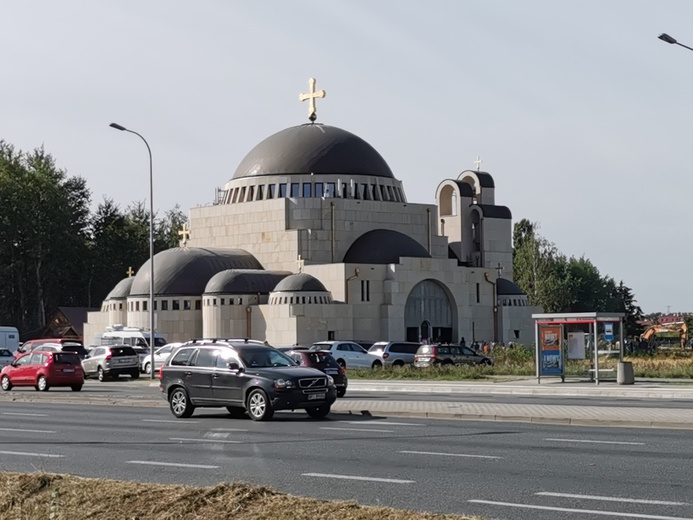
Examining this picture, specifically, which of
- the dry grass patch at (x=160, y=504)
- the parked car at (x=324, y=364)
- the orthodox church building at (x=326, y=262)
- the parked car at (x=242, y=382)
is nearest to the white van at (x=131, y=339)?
the orthodox church building at (x=326, y=262)

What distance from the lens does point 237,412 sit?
2730 cm

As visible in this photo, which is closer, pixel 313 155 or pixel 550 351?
pixel 550 351

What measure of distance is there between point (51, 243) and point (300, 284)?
112ft

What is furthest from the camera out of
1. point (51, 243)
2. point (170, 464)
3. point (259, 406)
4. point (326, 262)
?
point (51, 243)

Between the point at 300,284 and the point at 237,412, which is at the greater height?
the point at 300,284

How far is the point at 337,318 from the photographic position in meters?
78.6

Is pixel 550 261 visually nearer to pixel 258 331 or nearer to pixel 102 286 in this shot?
pixel 102 286

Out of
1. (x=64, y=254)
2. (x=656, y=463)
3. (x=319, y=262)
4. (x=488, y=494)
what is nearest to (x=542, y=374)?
(x=656, y=463)

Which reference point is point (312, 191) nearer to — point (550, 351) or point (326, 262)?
point (326, 262)

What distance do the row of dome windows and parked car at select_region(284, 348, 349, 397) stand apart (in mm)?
52016

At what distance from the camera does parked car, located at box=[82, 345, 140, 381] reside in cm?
5350

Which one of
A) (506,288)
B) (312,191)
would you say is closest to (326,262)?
(312,191)

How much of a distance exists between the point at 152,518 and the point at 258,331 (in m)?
Answer: 68.2

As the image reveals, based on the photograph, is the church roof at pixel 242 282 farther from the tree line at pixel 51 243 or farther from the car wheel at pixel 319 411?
the car wheel at pixel 319 411
